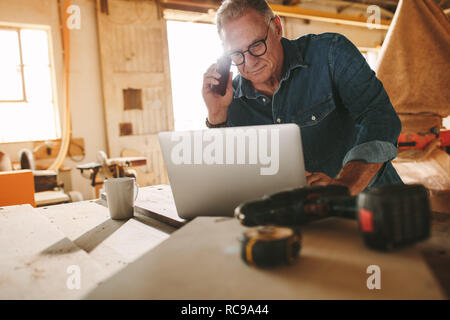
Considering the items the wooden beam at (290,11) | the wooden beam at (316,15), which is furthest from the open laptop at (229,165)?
the wooden beam at (316,15)

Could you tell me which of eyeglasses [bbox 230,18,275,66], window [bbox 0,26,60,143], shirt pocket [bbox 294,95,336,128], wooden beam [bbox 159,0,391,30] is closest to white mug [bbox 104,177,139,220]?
eyeglasses [bbox 230,18,275,66]

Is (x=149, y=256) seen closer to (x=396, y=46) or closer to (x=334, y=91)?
(x=334, y=91)

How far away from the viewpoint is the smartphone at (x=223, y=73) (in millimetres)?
→ 1470

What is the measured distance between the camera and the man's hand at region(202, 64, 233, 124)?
59.7 inches

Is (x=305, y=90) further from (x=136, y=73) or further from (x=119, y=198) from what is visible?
(x=136, y=73)

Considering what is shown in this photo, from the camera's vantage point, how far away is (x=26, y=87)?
4418 mm

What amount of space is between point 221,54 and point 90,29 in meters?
3.91

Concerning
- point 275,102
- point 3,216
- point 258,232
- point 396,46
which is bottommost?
point 3,216

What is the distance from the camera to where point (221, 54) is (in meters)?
1.48

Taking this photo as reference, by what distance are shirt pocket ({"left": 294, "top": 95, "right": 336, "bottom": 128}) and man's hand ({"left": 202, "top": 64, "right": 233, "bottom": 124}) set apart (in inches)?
13.0

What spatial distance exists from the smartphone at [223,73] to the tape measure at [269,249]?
1085 millimetres

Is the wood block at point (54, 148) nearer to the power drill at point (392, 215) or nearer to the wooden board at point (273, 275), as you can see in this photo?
the wooden board at point (273, 275)

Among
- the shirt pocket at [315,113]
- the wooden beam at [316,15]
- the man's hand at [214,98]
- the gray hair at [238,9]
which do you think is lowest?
the shirt pocket at [315,113]
